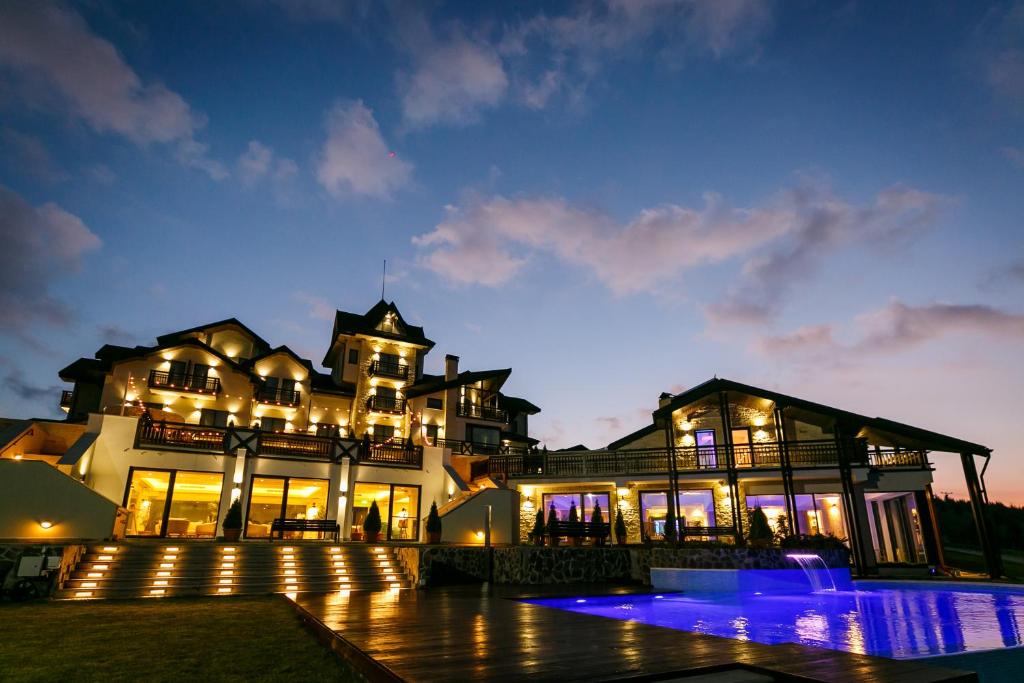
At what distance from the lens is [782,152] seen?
2159 centimetres

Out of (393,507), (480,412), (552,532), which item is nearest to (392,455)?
(393,507)

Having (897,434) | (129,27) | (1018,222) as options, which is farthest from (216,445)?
(1018,222)

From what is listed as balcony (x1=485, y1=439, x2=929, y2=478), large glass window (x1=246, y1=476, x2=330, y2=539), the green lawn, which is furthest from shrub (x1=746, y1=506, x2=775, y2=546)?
large glass window (x1=246, y1=476, x2=330, y2=539)

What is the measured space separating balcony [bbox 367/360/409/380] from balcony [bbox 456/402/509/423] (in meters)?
5.35

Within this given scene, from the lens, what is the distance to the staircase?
13438 mm

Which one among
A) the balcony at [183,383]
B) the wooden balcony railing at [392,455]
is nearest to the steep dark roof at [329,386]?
the balcony at [183,383]

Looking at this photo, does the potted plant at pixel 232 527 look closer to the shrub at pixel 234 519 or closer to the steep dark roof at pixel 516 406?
the shrub at pixel 234 519

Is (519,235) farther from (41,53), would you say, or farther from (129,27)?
(41,53)

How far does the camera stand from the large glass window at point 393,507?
26297mm

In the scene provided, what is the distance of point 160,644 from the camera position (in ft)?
24.3

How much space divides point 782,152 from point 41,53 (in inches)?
1061

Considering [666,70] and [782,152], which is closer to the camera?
[666,70]

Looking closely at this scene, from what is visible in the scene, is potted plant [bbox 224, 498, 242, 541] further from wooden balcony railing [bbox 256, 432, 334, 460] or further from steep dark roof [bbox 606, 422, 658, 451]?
steep dark roof [bbox 606, 422, 658, 451]

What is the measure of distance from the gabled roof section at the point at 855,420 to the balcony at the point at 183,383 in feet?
97.7
